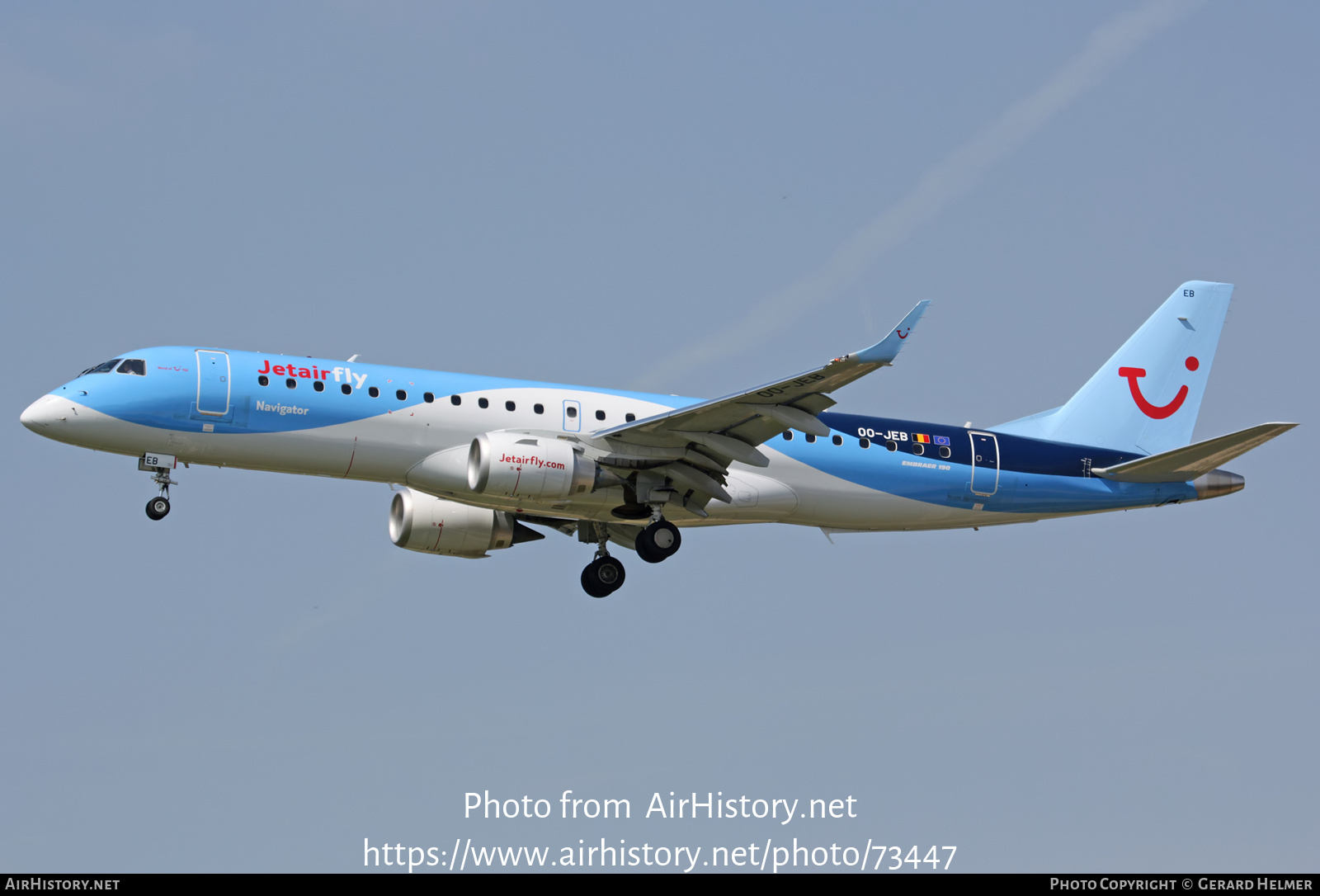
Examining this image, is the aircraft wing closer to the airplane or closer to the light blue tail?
the airplane

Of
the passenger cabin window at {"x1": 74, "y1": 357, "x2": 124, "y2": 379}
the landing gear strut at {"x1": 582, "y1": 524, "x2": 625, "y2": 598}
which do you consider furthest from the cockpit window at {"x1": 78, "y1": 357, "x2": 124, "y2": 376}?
the landing gear strut at {"x1": 582, "y1": 524, "x2": 625, "y2": 598}

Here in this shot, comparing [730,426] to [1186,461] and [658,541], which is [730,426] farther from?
[1186,461]

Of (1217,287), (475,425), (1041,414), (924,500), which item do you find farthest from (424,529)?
(1217,287)

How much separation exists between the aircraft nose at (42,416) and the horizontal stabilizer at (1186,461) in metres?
24.0

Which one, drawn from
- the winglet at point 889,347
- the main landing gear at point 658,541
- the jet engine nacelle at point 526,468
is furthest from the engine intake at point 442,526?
the winglet at point 889,347

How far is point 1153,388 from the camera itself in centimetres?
4184

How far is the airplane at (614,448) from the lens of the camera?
3259 centimetres

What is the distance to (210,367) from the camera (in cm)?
3288

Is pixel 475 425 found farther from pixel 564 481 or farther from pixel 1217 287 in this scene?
pixel 1217 287

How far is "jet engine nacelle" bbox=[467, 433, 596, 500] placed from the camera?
32875 millimetres

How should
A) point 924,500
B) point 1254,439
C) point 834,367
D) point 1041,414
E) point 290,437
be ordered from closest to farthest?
point 834,367, point 290,437, point 1254,439, point 924,500, point 1041,414

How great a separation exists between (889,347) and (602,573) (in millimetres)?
11446

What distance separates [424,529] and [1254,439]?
19288 millimetres

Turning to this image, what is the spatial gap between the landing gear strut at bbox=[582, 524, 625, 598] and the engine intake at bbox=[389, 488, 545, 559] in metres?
2.31
